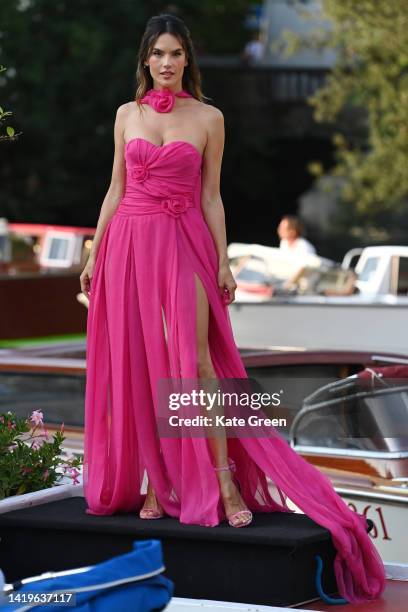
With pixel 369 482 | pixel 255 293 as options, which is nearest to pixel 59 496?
pixel 369 482

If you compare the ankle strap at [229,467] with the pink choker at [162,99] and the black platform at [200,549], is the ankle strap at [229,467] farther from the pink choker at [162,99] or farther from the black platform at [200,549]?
the pink choker at [162,99]

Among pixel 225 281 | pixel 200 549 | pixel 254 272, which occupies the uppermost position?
pixel 225 281

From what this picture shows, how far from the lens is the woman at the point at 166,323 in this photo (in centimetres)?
465

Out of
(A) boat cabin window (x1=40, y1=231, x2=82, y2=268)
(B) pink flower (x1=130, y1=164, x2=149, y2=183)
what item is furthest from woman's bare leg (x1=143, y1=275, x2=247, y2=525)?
(A) boat cabin window (x1=40, y1=231, x2=82, y2=268)

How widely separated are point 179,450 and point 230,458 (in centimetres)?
20

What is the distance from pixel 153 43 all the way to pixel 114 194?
22.5 inches

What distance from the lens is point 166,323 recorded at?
471cm

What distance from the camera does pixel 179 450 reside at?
4684 millimetres

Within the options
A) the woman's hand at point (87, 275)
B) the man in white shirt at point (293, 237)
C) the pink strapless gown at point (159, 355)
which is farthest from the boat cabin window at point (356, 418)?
the man in white shirt at point (293, 237)

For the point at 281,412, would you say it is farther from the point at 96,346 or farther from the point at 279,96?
the point at 279,96

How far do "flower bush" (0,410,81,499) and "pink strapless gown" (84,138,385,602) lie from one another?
0.19 metres

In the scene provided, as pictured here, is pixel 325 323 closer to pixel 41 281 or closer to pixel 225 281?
pixel 41 281

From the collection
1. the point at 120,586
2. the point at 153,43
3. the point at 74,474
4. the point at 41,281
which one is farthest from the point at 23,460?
the point at 41,281

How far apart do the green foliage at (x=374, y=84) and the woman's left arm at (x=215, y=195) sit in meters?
16.5
